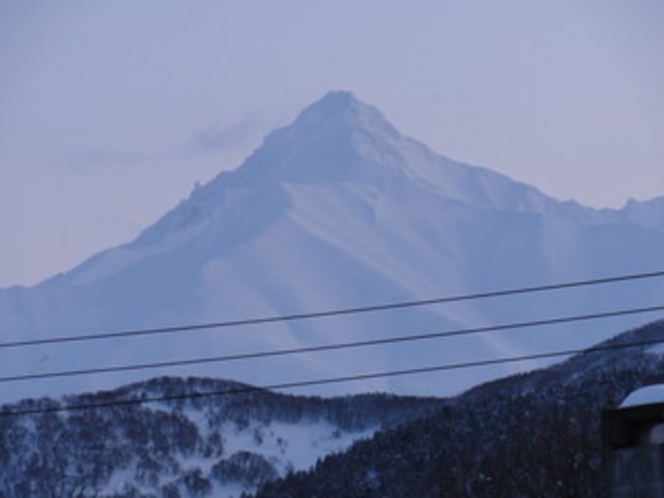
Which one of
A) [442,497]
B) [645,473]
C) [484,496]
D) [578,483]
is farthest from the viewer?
[442,497]

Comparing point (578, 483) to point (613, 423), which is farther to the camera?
point (578, 483)

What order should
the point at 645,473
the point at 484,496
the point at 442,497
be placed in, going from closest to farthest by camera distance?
the point at 645,473 < the point at 484,496 < the point at 442,497

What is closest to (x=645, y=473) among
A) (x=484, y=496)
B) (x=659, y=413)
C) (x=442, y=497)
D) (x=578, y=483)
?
(x=659, y=413)

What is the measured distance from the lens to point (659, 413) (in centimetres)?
2800

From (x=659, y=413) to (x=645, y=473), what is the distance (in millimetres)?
906

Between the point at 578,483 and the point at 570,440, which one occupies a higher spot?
the point at 570,440

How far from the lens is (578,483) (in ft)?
370

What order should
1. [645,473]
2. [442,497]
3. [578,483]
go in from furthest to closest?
[442,497] → [578,483] → [645,473]

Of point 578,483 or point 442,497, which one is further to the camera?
point 442,497

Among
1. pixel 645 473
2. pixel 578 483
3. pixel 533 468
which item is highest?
pixel 533 468

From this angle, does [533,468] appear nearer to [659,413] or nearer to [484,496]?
[484,496]

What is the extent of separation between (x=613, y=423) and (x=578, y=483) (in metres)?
85.6

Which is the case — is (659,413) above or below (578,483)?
below

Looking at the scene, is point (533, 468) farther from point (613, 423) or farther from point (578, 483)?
point (613, 423)
